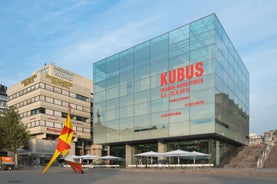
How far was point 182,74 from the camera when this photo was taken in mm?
45719

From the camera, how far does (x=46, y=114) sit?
75.9m

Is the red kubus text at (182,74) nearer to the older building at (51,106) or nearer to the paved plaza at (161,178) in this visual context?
the paved plaza at (161,178)

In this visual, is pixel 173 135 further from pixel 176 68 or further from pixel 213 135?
pixel 176 68

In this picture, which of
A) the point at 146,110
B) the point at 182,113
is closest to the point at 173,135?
the point at 182,113

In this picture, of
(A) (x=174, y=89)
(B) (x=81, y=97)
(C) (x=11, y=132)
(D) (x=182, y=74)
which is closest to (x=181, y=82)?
(D) (x=182, y=74)

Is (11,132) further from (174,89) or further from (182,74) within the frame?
(182,74)

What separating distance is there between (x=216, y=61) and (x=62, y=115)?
49031 millimetres

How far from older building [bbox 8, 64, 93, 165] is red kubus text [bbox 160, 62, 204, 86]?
3881cm

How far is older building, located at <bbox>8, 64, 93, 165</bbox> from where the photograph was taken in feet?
247

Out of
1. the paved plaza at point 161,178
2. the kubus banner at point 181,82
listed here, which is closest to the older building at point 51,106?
the kubus banner at point 181,82

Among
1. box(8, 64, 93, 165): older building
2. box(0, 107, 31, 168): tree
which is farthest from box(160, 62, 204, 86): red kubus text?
box(8, 64, 93, 165): older building

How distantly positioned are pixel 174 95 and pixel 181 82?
225 centimetres

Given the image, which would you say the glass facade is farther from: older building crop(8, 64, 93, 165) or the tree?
older building crop(8, 64, 93, 165)

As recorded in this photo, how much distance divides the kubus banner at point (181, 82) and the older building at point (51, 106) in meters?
38.6
